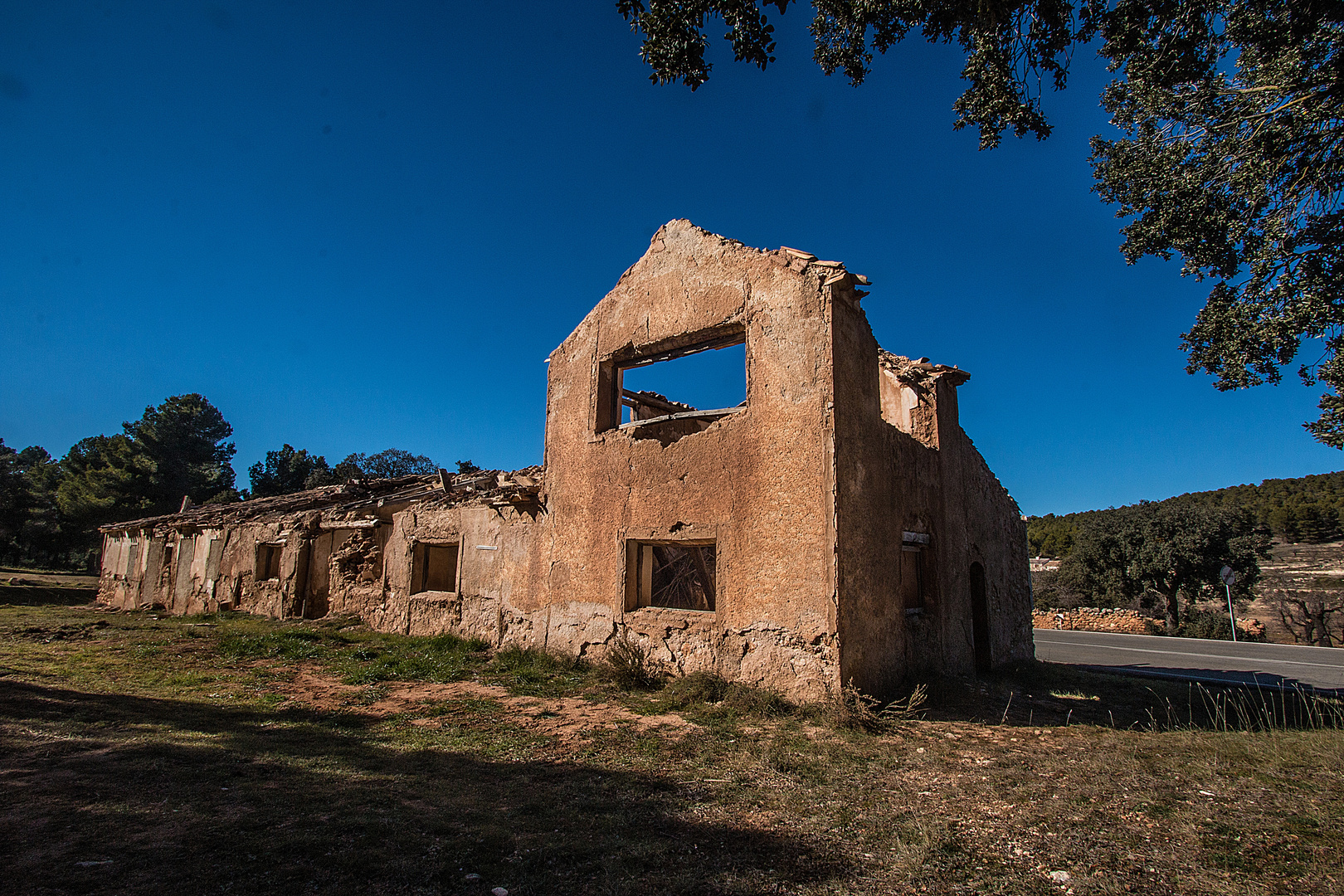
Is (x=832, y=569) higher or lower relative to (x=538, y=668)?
higher

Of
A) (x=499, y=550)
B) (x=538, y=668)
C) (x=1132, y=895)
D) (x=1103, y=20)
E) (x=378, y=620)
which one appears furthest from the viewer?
(x=378, y=620)

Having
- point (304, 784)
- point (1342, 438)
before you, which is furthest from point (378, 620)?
point (1342, 438)

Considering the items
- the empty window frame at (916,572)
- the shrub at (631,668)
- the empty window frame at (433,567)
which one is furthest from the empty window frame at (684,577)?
the empty window frame at (916,572)

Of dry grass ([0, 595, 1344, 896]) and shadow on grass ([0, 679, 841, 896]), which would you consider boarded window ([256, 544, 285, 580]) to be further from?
shadow on grass ([0, 679, 841, 896])

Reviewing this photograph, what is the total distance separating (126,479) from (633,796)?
1612 inches

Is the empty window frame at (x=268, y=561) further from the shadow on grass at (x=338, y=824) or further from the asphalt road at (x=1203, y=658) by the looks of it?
the asphalt road at (x=1203, y=658)

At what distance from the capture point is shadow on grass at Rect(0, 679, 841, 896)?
296 cm

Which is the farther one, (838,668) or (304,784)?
(838,668)

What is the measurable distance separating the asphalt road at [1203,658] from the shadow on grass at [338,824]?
11378mm

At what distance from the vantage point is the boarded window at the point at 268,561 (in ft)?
50.3

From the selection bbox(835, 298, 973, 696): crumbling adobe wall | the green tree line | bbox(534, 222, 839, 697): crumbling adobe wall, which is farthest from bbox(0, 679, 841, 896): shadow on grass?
the green tree line

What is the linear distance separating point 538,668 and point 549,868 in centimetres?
563

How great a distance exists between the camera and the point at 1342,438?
8812mm

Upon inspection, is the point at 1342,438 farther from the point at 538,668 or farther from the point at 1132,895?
the point at 538,668
